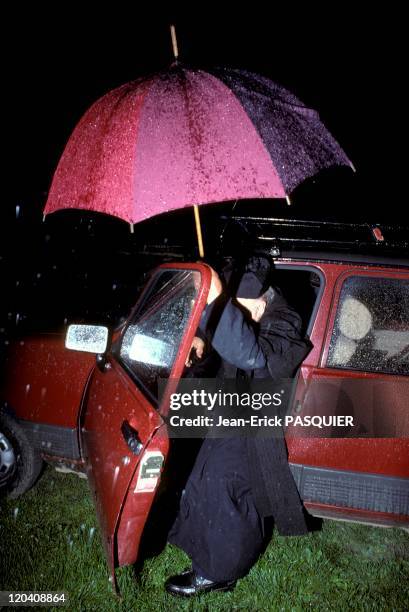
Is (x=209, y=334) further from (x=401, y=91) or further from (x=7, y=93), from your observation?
(x=401, y=91)

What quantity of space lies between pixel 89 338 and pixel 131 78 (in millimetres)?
17976

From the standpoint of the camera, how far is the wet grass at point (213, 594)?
234cm

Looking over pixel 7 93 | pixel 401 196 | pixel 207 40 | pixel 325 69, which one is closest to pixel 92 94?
pixel 7 93

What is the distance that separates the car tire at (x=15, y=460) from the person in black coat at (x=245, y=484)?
1.39 meters

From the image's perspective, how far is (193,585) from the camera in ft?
7.75

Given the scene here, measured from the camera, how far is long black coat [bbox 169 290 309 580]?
201cm

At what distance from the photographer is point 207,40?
1731 centimetres

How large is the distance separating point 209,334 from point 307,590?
1890 mm

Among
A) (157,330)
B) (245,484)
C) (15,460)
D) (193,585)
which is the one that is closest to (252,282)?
(157,330)

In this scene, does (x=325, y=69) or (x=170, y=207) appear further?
(x=325, y=69)

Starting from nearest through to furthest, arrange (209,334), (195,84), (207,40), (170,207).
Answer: (170,207)
(195,84)
(209,334)
(207,40)
